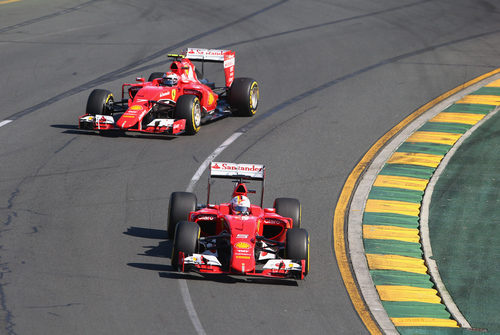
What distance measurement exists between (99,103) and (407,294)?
10798 millimetres

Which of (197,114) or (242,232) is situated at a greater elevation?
(197,114)

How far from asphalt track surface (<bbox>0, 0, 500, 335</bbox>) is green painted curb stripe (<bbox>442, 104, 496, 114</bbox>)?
3.19ft

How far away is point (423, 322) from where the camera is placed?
46.8 feet

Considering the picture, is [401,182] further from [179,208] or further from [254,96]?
[179,208]

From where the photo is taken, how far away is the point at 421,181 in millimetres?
20734

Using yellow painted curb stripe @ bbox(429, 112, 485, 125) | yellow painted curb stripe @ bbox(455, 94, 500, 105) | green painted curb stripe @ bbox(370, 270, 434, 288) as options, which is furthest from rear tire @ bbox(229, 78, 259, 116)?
green painted curb stripe @ bbox(370, 270, 434, 288)

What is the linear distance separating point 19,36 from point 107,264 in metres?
20.8

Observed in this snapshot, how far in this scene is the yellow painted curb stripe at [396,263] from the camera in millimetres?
16281

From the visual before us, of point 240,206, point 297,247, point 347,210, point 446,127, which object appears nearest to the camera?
point 297,247

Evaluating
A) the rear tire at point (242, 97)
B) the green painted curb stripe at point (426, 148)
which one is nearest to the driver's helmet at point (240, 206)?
the green painted curb stripe at point (426, 148)

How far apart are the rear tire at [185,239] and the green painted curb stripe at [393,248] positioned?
3.84 m

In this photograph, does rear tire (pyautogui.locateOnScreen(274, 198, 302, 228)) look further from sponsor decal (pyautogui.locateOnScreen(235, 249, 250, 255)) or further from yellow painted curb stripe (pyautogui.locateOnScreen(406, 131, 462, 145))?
yellow painted curb stripe (pyautogui.locateOnScreen(406, 131, 462, 145))

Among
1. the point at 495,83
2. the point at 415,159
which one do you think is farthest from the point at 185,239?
the point at 495,83

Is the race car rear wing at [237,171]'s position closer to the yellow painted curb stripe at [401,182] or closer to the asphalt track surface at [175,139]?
the asphalt track surface at [175,139]
